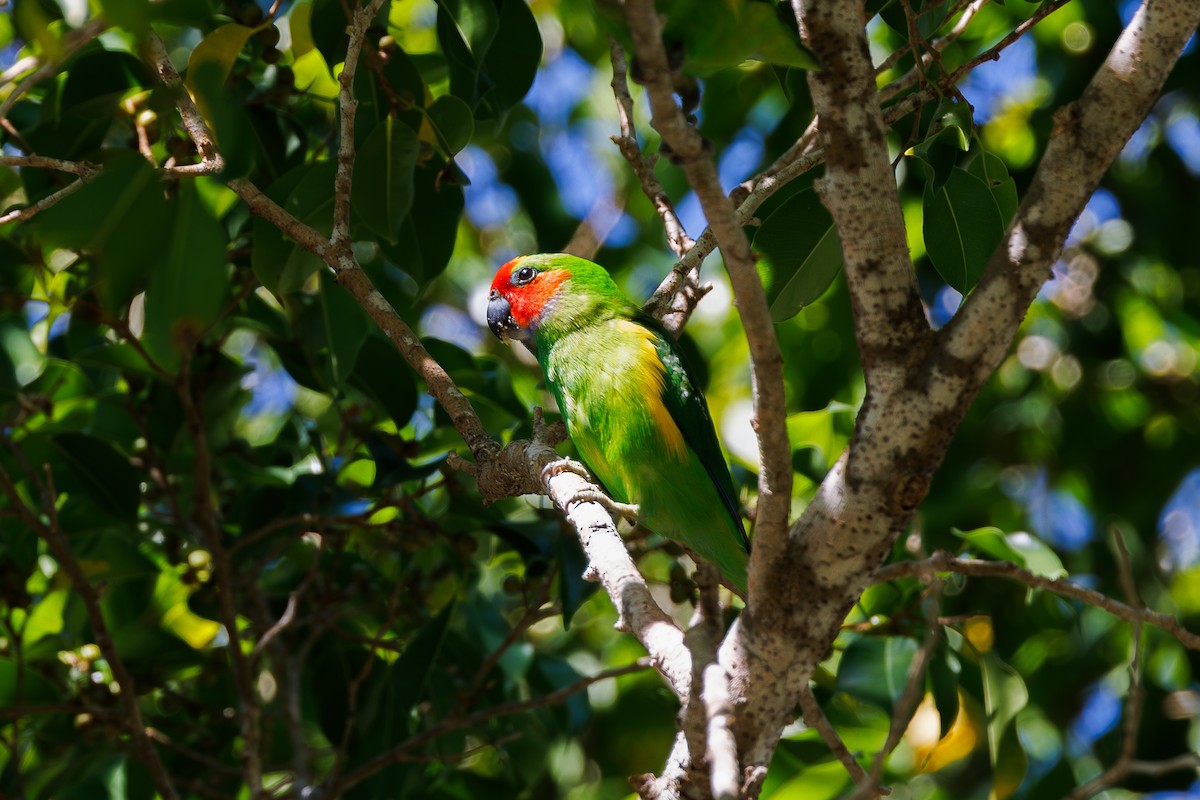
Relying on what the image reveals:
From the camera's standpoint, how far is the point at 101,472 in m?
2.60

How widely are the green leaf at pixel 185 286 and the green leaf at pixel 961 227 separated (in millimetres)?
1264

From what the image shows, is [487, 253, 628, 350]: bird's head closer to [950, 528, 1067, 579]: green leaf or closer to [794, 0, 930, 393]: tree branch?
[950, 528, 1067, 579]: green leaf

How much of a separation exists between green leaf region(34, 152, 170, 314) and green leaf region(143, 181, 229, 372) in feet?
0.07

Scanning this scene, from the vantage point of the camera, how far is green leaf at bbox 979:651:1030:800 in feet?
8.54

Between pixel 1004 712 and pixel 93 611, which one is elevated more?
pixel 93 611

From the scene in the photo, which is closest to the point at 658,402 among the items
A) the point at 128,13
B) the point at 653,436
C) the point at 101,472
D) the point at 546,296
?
the point at 653,436

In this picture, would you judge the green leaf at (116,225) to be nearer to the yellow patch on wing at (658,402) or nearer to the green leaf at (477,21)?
the green leaf at (477,21)

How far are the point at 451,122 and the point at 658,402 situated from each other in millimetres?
871

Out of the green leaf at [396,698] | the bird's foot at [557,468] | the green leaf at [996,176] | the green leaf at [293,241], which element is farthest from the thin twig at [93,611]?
the green leaf at [996,176]

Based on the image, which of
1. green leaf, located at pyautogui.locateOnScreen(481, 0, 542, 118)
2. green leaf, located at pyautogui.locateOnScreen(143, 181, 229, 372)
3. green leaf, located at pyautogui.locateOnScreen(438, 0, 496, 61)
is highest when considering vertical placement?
green leaf, located at pyautogui.locateOnScreen(481, 0, 542, 118)

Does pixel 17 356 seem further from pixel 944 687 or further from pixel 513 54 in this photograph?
pixel 944 687

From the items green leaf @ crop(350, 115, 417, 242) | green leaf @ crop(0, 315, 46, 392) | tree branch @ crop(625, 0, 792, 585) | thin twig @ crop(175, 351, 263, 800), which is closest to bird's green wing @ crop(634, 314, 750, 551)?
green leaf @ crop(350, 115, 417, 242)

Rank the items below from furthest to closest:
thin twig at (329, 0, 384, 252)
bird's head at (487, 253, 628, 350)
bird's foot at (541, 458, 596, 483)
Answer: bird's head at (487, 253, 628, 350) → bird's foot at (541, 458, 596, 483) → thin twig at (329, 0, 384, 252)

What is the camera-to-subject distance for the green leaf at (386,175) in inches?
88.3
